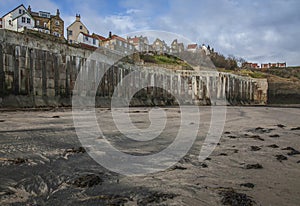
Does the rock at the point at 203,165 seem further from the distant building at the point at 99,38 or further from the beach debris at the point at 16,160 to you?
the distant building at the point at 99,38

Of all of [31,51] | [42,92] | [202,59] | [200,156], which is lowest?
[200,156]

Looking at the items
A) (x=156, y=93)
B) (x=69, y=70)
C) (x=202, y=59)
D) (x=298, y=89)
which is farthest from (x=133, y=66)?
(x=202, y=59)

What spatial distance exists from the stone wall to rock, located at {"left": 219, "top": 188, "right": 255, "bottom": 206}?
836cm

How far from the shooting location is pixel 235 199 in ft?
4.46

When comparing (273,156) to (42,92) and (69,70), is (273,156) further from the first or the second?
(69,70)

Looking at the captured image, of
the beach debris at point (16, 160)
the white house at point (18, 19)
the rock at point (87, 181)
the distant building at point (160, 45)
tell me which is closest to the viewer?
the rock at point (87, 181)

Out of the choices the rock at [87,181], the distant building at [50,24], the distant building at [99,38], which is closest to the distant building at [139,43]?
the distant building at [99,38]

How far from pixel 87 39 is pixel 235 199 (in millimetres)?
46176

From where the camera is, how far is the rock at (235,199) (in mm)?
1313

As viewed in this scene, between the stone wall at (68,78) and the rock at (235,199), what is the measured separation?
8.36 metres

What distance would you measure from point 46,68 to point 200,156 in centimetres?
868

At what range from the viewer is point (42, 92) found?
9.11 metres

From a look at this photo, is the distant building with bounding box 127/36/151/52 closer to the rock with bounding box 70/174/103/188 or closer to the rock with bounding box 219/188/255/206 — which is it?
the rock with bounding box 70/174/103/188

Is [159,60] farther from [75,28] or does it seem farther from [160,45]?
[160,45]
